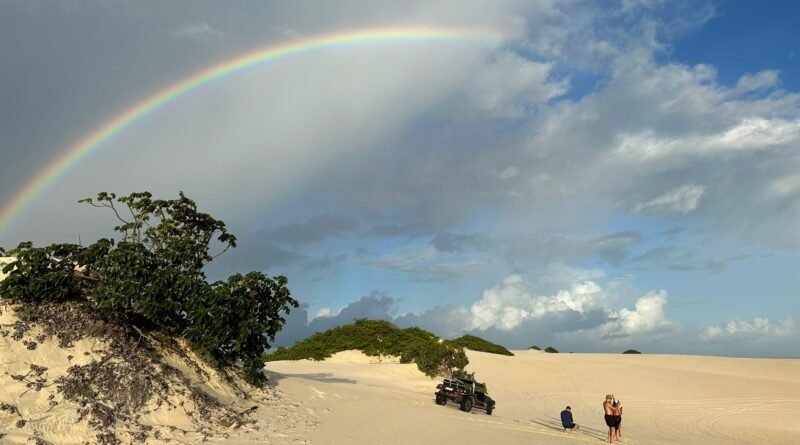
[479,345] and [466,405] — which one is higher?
[479,345]

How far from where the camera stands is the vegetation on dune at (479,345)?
6775cm

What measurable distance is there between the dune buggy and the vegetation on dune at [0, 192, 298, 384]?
9.70 m

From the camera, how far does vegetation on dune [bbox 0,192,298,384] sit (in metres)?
16.2

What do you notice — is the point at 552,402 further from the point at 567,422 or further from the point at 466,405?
the point at 567,422

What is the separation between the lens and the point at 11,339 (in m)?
14.4

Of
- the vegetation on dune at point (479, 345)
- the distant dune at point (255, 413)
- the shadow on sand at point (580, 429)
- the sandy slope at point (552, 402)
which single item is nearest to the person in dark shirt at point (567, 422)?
the sandy slope at point (552, 402)

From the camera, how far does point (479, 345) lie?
68750 millimetres

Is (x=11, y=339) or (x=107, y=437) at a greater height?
Answer: (x=11, y=339)

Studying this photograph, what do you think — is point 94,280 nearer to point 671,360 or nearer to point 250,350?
point 250,350

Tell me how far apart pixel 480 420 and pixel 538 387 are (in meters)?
22.8

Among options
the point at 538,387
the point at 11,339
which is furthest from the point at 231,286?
the point at 538,387

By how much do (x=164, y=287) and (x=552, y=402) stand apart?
28186mm

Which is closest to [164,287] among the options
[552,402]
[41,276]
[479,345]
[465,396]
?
[41,276]

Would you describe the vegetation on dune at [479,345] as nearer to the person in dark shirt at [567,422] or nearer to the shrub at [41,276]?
the person in dark shirt at [567,422]
